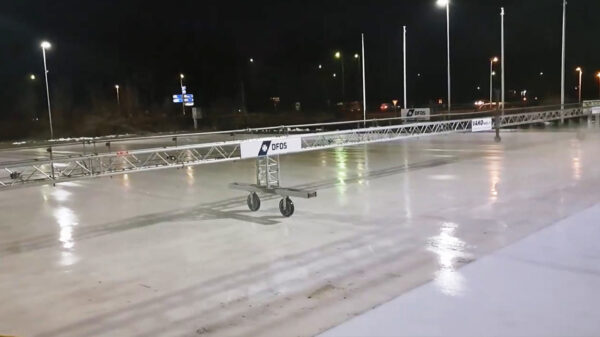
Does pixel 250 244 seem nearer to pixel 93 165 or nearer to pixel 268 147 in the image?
pixel 268 147

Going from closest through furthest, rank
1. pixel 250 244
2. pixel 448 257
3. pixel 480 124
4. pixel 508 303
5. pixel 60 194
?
pixel 508 303 < pixel 448 257 < pixel 250 244 < pixel 60 194 < pixel 480 124

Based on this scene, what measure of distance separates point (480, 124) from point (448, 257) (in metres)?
16.1

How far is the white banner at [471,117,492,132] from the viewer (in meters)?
22.0

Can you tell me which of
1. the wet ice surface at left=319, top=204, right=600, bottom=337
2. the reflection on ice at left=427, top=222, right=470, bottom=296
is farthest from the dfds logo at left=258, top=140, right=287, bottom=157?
the wet ice surface at left=319, top=204, right=600, bottom=337

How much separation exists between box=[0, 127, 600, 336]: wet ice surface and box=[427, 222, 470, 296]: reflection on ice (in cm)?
3

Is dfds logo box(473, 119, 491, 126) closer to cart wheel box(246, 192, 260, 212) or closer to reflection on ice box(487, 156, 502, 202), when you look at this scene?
reflection on ice box(487, 156, 502, 202)

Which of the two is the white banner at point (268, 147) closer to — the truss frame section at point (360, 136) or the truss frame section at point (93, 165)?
the truss frame section at point (93, 165)

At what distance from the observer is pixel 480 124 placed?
74.0 ft

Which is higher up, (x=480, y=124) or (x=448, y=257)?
(x=480, y=124)

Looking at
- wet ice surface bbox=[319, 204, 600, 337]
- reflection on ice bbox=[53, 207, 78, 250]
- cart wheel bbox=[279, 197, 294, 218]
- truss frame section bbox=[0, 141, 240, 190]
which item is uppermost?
truss frame section bbox=[0, 141, 240, 190]

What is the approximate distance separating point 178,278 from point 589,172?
40.6 feet

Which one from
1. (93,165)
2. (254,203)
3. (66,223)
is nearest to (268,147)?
(254,203)

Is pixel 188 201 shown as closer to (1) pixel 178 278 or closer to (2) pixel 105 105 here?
(1) pixel 178 278

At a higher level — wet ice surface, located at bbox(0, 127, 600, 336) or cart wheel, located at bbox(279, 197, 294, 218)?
cart wheel, located at bbox(279, 197, 294, 218)
